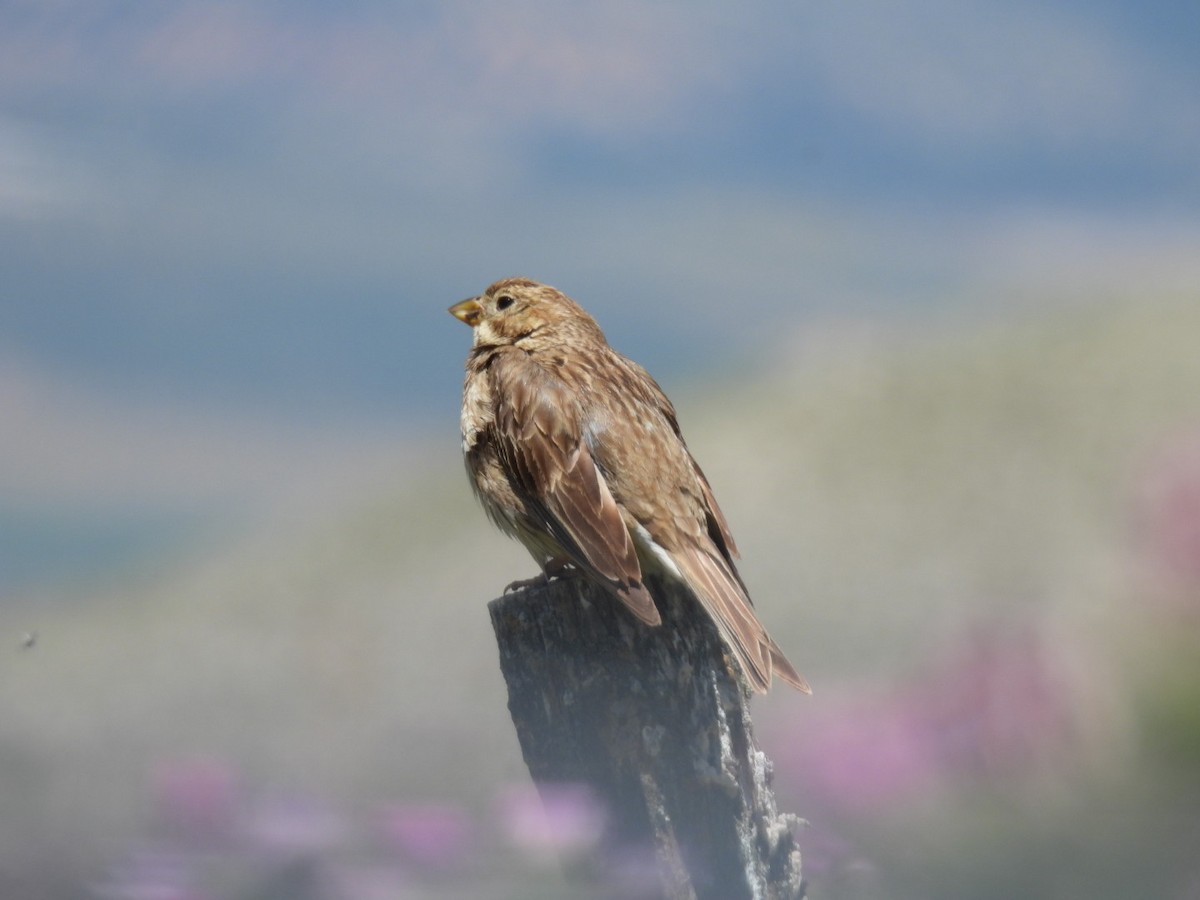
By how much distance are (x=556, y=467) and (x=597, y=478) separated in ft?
0.35

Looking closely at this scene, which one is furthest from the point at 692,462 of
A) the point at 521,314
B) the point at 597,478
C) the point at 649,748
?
the point at 649,748

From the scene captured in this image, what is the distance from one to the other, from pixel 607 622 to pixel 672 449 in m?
0.94

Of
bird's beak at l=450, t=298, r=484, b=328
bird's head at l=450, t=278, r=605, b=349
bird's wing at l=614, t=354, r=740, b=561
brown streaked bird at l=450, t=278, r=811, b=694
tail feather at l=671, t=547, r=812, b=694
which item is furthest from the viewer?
bird's beak at l=450, t=298, r=484, b=328

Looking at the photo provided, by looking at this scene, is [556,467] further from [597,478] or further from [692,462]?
[692,462]

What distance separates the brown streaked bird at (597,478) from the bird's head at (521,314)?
0.29 meters

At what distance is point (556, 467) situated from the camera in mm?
3680

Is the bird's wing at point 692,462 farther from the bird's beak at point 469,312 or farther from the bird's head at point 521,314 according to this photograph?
the bird's beak at point 469,312

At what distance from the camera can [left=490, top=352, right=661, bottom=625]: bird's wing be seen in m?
3.41

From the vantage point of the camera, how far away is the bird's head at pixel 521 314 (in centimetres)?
461

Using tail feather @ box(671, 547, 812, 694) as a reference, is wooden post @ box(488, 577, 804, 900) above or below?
below

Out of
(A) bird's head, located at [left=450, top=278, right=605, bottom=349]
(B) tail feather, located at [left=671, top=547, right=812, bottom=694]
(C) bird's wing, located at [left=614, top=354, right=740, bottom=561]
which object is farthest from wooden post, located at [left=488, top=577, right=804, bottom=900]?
(A) bird's head, located at [left=450, top=278, right=605, bottom=349]

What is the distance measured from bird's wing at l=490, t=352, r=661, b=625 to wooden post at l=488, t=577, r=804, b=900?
33cm

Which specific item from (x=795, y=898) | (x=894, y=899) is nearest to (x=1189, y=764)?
(x=894, y=899)

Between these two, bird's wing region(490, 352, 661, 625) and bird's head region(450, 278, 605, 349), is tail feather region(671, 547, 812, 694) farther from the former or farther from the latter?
bird's head region(450, 278, 605, 349)
